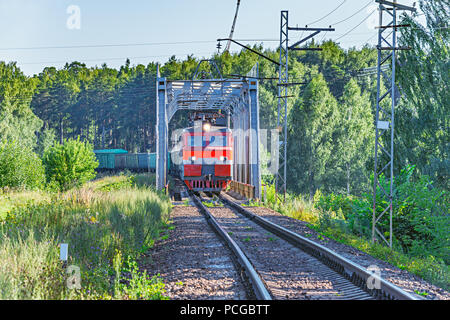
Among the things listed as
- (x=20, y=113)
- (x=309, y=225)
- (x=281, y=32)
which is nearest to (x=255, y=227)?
(x=309, y=225)

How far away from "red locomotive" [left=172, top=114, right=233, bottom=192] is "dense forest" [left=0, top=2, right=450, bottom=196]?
16.4 ft

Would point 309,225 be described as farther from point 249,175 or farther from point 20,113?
point 20,113

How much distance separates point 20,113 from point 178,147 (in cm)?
5790

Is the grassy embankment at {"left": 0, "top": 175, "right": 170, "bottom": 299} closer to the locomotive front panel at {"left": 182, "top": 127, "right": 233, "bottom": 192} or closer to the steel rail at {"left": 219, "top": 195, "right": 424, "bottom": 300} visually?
the steel rail at {"left": 219, "top": 195, "right": 424, "bottom": 300}

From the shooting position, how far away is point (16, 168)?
25266 mm

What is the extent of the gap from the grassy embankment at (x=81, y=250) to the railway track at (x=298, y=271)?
1774 millimetres

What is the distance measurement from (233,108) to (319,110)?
18.2 metres

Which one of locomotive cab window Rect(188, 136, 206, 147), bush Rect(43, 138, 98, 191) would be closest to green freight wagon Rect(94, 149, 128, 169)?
bush Rect(43, 138, 98, 191)

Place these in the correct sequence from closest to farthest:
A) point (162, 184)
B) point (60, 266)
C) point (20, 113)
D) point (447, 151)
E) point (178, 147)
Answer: point (60, 266) → point (447, 151) → point (162, 184) → point (178, 147) → point (20, 113)

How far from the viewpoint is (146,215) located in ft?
44.3

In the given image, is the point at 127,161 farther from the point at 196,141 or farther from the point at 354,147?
the point at 196,141

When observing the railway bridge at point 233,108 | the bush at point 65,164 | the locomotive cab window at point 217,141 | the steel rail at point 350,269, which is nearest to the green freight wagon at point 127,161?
the bush at point 65,164

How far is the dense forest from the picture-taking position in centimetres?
2317

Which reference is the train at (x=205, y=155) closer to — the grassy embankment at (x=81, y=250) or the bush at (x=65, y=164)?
the bush at (x=65, y=164)
